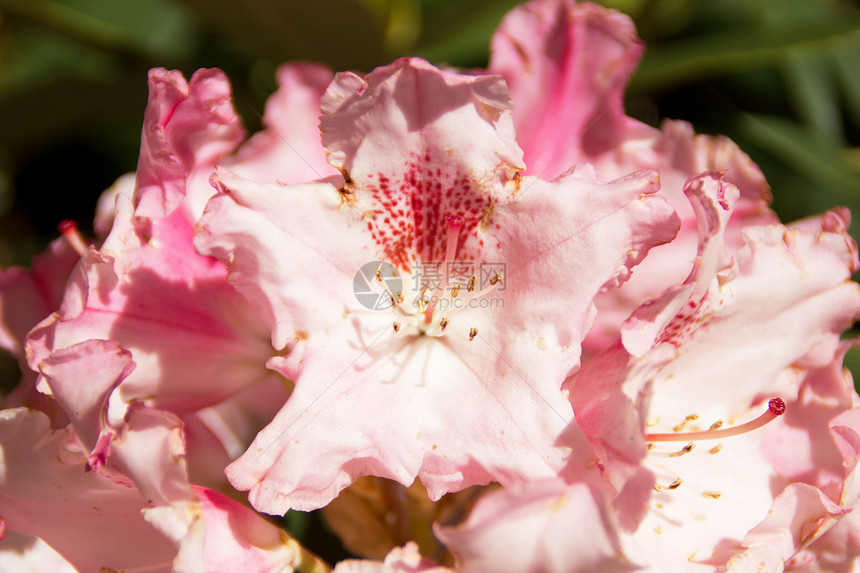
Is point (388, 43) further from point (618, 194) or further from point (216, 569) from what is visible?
point (216, 569)

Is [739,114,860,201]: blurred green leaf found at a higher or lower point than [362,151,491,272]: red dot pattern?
lower

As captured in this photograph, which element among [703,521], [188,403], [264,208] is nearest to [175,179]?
[264,208]

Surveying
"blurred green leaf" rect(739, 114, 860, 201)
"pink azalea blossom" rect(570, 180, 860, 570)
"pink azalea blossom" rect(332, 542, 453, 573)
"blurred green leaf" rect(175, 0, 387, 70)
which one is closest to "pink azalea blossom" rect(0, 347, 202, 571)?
"pink azalea blossom" rect(332, 542, 453, 573)

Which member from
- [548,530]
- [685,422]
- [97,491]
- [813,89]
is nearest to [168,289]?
[97,491]

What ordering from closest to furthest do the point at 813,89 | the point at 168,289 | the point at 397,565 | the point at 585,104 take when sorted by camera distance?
the point at 397,565 < the point at 168,289 < the point at 585,104 < the point at 813,89

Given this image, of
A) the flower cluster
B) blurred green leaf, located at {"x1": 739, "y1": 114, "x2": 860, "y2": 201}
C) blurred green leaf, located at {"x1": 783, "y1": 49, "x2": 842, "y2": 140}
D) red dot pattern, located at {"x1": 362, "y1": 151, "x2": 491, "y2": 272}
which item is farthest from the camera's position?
blurred green leaf, located at {"x1": 783, "y1": 49, "x2": 842, "y2": 140}

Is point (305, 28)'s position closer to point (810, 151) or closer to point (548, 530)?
point (810, 151)

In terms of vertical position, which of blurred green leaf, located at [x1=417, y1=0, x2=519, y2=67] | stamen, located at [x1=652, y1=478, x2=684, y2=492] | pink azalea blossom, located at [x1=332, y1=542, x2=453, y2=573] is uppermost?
blurred green leaf, located at [x1=417, y1=0, x2=519, y2=67]

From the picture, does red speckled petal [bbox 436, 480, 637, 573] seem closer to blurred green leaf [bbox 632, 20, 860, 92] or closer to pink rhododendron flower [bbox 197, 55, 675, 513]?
pink rhododendron flower [bbox 197, 55, 675, 513]
